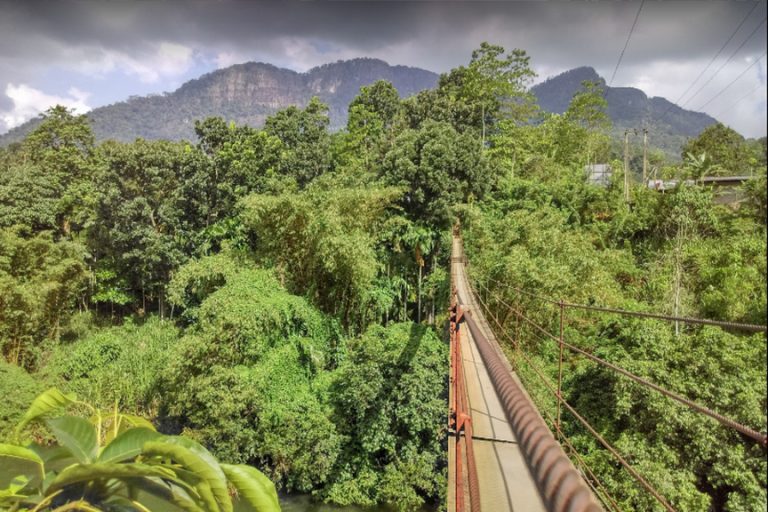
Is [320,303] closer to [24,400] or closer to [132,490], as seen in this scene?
[24,400]

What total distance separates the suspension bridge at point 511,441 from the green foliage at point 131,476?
29.3 inches

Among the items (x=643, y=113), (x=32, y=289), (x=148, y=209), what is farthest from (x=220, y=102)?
(x=32, y=289)

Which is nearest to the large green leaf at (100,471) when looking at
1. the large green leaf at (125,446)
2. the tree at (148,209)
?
the large green leaf at (125,446)

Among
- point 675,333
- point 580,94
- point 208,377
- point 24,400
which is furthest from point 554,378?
point 580,94

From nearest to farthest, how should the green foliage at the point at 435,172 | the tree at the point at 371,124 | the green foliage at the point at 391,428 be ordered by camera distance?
the green foliage at the point at 391,428 < the green foliage at the point at 435,172 < the tree at the point at 371,124

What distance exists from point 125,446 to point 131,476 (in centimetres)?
12

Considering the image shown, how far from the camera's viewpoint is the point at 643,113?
19219 mm

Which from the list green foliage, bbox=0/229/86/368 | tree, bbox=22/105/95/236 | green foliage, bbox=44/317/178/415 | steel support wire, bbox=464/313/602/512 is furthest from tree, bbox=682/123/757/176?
tree, bbox=22/105/95/236

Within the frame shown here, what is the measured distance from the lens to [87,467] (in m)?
1.14

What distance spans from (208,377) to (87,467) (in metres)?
5.22

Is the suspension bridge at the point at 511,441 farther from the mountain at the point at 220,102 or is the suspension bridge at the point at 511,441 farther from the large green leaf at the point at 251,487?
the mountain at the point at 220,102

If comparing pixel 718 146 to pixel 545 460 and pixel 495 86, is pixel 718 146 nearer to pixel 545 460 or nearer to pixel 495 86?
pixel 495 86

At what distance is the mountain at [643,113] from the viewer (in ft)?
34.8

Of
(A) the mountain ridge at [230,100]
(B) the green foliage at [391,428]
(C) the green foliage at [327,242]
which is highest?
(A) the mountain ridge at [230,100]
